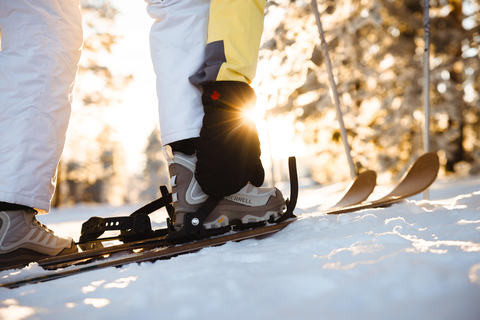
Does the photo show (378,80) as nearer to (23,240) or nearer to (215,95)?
(215,95)

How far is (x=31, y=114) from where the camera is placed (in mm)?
1010

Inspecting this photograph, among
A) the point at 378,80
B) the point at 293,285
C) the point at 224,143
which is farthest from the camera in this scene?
the point at 378,80

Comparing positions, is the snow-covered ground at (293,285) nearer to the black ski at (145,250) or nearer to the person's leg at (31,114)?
the black ski at (145,250)

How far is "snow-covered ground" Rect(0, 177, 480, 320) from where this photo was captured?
1.54ft

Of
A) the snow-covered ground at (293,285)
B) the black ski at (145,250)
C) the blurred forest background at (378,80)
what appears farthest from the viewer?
the blurred forest background at (378,80)

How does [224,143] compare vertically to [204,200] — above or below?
above

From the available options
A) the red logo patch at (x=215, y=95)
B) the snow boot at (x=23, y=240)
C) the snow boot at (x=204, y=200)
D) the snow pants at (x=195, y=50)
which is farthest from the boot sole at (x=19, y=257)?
the red logo patch at (x=215, y=95)

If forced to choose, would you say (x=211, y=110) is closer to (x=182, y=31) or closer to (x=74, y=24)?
(x=182, y=31)

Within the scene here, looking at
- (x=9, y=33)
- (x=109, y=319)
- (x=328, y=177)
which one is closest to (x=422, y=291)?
(x=109, y=319)

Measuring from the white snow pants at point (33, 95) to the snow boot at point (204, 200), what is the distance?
0.44 meters

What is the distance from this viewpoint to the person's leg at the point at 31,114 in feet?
3.17

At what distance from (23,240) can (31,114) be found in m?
0.45

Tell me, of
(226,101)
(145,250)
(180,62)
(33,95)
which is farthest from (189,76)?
(145,250)

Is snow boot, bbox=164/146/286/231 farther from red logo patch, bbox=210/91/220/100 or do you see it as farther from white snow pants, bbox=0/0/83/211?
white snow pants, bbox=0/0/83/211
